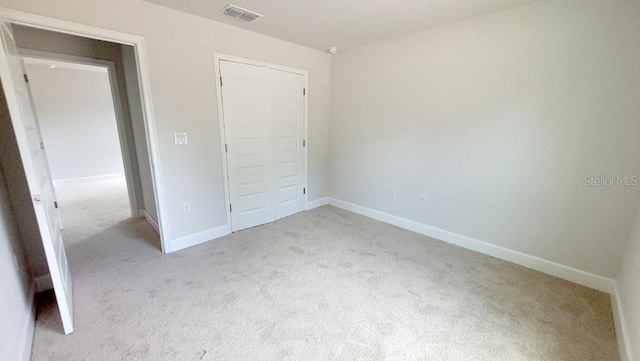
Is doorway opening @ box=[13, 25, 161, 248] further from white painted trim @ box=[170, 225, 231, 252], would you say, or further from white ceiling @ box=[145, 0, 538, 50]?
white ceiling @ box=[145, 0, 538, 50]

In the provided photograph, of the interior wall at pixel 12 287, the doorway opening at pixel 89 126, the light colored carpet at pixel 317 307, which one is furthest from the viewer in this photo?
the doorway opening at pixel 89 126

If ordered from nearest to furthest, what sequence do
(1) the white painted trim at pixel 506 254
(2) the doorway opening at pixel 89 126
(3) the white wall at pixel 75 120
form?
(1) the white painted trim at pixel 506 254 → (2) the doorway opening at pixel 89 126 → (3) the white wall at pixel 75 120

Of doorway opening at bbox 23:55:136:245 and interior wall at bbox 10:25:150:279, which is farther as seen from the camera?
doorway opening at bbox 23:55:136:245

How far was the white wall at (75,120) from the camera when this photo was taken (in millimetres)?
5648

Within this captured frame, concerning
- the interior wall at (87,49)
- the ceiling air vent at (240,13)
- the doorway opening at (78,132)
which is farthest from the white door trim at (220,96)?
the doorway opening at (78,132)

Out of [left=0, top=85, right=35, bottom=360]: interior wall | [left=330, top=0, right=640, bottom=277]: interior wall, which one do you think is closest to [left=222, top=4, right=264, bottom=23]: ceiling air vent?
[left=330, top=0, right=640, bottom=277]: interior wall

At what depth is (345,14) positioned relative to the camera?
2.52 m

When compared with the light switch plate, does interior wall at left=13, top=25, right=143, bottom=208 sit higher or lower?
higher

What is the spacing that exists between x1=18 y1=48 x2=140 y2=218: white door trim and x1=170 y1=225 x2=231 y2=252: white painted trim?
1.56 m

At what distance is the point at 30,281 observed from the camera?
2.04 metres

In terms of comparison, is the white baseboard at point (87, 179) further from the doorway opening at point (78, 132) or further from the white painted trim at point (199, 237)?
the white painted trim at point (199, 237)

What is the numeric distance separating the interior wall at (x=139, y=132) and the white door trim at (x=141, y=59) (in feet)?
1.30

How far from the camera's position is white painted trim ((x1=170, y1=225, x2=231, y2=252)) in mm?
2860

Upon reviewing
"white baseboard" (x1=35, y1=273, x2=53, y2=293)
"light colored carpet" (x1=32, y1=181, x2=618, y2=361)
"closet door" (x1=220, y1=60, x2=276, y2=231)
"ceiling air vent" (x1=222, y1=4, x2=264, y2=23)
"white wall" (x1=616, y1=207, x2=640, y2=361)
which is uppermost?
"ceiling air vent" (x1=222, y1=4, x2=264, y2=23)
